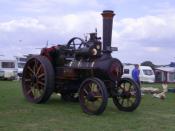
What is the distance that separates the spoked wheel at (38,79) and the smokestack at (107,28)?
1851 mm

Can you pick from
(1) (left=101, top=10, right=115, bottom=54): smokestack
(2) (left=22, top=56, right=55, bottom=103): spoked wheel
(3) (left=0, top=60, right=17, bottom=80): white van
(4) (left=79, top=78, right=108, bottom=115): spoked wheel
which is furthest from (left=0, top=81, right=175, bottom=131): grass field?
(3) (left=0, top=60, right=17, bottom=80): white van

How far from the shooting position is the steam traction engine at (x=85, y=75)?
36.2ft

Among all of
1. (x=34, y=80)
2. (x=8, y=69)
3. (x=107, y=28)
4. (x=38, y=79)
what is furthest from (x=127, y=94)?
(x=8, y=69)

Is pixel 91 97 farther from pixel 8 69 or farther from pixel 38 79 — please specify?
pixel 8 69

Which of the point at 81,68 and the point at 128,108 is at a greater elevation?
the point at 81,68

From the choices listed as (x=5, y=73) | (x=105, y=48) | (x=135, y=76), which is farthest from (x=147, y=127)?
(x=5, y=73)

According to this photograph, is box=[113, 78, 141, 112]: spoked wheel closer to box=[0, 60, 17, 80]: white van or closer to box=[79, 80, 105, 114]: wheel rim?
box=[79, 80, 105, 114]: wheel rim

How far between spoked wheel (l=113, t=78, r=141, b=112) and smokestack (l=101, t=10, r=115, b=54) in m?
1.02

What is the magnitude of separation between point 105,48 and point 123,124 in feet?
8.82

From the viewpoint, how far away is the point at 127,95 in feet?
38.1

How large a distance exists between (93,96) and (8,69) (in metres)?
28.1

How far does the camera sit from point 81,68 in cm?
1179

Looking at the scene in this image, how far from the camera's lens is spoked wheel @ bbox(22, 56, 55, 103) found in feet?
40.2

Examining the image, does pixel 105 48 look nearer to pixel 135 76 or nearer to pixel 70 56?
pixel 70 56
